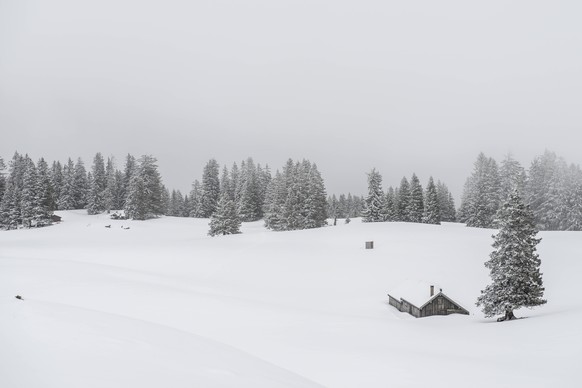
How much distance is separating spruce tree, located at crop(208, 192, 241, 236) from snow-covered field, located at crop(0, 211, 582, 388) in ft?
23.2

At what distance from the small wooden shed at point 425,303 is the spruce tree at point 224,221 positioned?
1586 inches

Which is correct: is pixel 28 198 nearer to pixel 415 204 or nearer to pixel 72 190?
pixel 72 190

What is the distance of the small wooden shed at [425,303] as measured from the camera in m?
30.8

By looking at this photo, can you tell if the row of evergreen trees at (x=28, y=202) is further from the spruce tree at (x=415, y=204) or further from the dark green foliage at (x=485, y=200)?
the dark green foliage at (x=485, y=200)

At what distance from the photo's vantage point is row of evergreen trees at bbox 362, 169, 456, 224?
266 ft

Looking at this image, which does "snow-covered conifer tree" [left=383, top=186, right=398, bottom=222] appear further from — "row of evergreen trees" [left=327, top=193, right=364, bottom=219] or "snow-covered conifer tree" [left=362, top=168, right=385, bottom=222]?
"row of evergreen trees" [left=327, top=193, right=364, bottom=219]

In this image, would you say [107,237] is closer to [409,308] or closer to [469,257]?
[409,308]

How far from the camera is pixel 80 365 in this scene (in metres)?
6.34

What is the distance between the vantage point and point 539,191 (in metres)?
71.4

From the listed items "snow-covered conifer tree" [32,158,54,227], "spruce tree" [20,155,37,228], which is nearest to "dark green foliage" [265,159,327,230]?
"snow-covered conifer tree" [32,158,54,227]

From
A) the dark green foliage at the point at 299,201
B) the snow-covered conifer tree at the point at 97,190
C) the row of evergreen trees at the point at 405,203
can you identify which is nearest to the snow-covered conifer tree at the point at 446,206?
the row of evergreen trees at the point at 405,203

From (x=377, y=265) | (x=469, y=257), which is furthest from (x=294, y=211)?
(x=469, y=257)

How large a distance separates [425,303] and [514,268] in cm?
756

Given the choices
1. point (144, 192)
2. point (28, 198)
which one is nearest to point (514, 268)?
point (144, 192)
